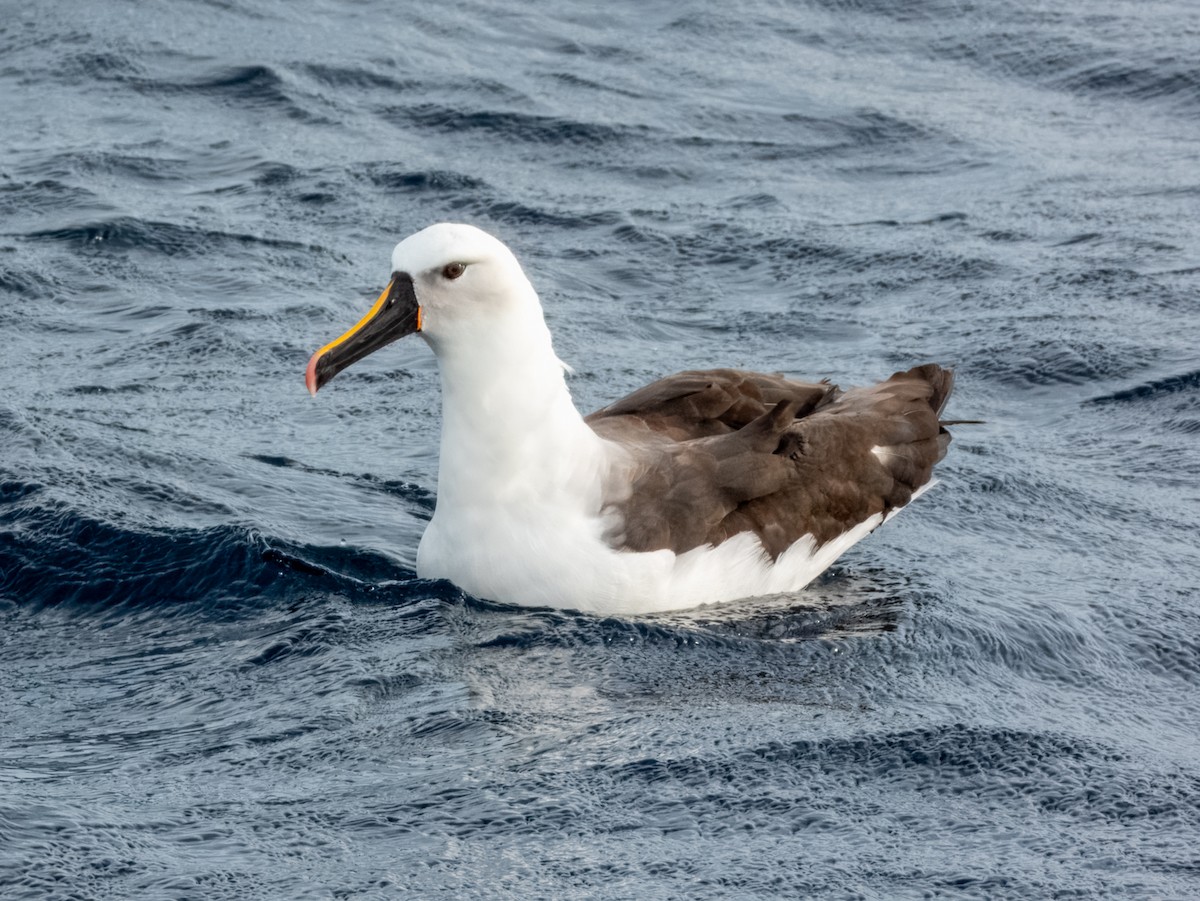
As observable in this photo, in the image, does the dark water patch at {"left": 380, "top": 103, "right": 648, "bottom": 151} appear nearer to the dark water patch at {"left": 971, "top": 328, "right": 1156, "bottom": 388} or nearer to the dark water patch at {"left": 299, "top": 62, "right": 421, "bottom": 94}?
the dark water patch at {"left": 299, "top": 62, "right": 421, "bottom": 94}

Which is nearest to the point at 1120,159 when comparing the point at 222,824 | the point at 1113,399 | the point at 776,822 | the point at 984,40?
the point at 984,40

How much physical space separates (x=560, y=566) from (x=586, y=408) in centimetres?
345

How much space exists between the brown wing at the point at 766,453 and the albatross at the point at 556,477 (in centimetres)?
1

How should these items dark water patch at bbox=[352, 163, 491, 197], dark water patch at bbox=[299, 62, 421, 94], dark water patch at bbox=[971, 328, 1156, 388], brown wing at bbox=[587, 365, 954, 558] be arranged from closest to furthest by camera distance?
brown wing at bbox=[587, 365, 954, 558] < dark water patch at bbox=[971, 328, 1156, 388] < dark water patch at bbox=[352, 163, 491, 197] < dark water patch at bbox=[299, 62, 421, 94]

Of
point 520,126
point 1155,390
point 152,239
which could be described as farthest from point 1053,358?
point 152,239

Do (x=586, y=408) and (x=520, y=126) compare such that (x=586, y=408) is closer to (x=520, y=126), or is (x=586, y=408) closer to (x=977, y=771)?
(x=977, y=771)

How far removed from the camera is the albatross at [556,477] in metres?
7.96

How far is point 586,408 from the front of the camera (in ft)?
37.4

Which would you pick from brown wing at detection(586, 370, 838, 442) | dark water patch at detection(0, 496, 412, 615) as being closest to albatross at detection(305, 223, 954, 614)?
brown wing at detection(586, 370, 838, 442)

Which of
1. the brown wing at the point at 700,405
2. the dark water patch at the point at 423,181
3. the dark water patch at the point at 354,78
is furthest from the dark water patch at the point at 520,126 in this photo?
the brown wing at the point at 700,405

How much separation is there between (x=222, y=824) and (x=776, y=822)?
197cm

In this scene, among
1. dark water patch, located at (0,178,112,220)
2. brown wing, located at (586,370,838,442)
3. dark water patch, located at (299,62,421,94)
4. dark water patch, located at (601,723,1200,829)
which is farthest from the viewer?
dark water patch, located at (299,62,421,94)

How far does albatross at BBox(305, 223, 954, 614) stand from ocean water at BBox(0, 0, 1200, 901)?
22 cm

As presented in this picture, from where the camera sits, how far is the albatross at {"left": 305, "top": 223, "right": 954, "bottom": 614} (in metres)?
7.96
